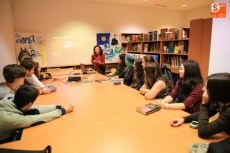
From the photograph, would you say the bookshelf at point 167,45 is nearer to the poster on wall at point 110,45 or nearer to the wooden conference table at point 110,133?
the poster on wall at point 110,45

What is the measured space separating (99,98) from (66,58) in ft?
12.8

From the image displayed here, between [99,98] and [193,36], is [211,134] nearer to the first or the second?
[99,98]

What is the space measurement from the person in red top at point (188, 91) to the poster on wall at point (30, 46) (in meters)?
4.47

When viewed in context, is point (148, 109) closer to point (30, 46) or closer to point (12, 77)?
point (12, 77)

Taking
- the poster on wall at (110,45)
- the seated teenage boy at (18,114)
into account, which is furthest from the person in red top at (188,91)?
the poster on wall at (110,45)

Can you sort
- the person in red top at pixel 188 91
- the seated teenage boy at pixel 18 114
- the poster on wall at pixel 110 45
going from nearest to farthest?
the seated teenage boy at pixel 18 114 < the person in red top at pixel 188 91 < the poster on wall at pixel 110 45

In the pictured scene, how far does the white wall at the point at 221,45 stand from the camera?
2395 millimetres

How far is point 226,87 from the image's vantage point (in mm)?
1113

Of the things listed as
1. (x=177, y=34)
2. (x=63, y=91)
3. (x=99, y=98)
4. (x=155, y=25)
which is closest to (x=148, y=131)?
(x=99, y=98)

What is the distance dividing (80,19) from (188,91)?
4724 millimetres

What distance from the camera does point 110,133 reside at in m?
1.27

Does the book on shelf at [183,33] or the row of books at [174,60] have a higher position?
the book on shelf at [183,33]

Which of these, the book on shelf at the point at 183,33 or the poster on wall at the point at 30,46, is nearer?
the book on shelf at the point at 183,33

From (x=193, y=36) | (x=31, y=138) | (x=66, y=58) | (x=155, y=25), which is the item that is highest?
(x=155, y=25)
